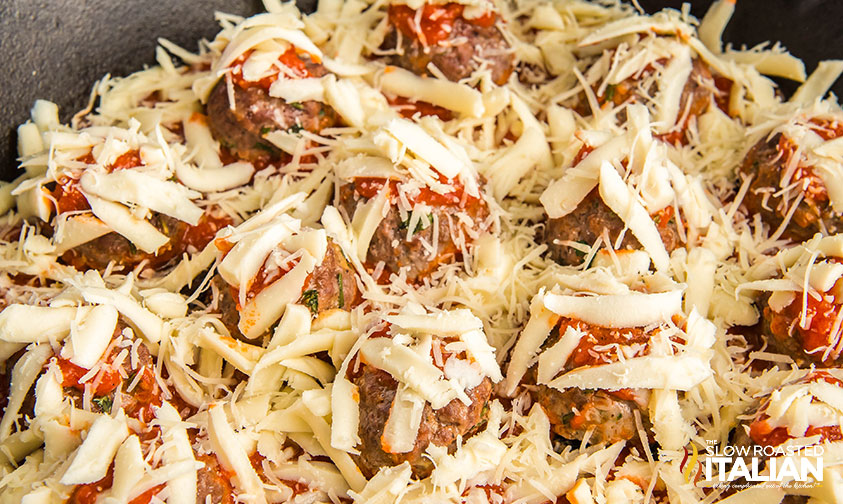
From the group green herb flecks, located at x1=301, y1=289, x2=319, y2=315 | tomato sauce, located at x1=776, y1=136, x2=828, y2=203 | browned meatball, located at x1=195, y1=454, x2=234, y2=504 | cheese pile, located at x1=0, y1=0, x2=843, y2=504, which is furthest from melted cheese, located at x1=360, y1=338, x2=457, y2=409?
tomato sauce, located at x1=776, y1=136, x2=828, y2=203

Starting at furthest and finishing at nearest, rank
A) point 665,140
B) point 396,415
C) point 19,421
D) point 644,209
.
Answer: point 665,140 < point 644,209 < point 19,421 < point 396,415

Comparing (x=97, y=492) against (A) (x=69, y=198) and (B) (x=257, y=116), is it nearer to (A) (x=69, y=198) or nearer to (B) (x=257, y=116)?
(A) (x=69, y=198)

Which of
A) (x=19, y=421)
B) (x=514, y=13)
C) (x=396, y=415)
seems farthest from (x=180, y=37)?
(x=396, y=415)

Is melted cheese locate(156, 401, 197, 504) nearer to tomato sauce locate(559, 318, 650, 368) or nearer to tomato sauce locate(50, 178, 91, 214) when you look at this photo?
tomato sauce locate(50, 178, 91, 214)

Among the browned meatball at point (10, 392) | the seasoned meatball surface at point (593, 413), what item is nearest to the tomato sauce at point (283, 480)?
the browned meatball at point (10, 392)

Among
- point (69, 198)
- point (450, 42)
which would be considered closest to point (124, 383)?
point (69, 198)

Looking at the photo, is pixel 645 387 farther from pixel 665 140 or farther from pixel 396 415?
pixel 665 140

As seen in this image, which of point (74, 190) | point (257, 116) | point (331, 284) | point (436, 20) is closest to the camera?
point (331, 284)
